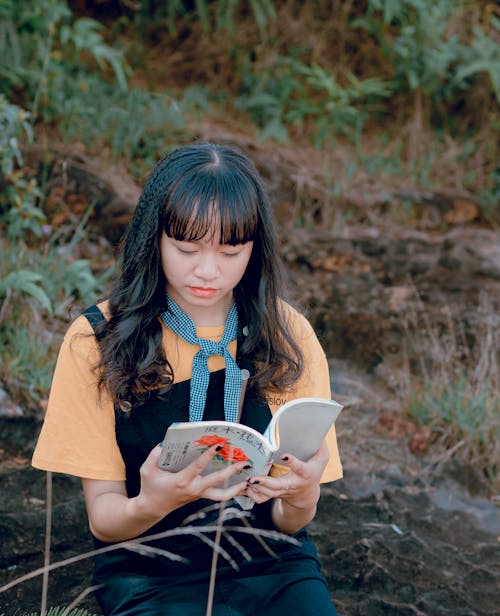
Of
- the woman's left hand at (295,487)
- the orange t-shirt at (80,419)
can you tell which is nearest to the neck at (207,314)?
the orange t-shirt at (80,419)

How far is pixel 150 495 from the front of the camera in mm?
1938

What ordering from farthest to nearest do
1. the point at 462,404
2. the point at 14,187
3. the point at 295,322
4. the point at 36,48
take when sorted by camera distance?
the point at 36,48 → the point at 14,187 → the point at 462,404 → the point at 295,322

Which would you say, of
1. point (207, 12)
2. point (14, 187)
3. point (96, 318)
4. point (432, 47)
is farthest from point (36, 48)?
point (96, 318)

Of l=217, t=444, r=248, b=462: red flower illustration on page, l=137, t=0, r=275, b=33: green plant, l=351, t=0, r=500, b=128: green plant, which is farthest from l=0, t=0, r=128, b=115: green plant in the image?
l=217, t=444, r=248, b=462: red flower illustration on page

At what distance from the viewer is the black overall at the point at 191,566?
2086 mm

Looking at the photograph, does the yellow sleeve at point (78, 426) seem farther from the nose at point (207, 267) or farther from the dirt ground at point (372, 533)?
the dirt ground at point (372, 533)

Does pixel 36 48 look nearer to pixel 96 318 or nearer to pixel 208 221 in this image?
pixel 96 318

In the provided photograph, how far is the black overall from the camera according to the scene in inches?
82.1

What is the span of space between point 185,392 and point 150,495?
1.20ft

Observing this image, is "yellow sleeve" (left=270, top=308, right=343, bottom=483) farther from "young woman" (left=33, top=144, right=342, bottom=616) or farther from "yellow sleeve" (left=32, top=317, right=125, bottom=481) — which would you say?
"yellow sleeve" (left=32, top=317, right=125, bottom=481)

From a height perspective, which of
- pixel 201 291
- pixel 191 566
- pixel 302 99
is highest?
pixel 302 99

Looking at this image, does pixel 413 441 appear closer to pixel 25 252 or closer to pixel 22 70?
pixel 25 252

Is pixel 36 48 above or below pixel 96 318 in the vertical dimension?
above

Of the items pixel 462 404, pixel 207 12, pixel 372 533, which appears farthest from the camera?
pixel 207 12
